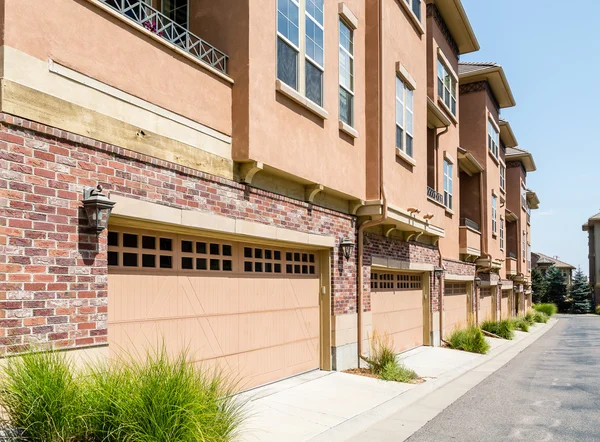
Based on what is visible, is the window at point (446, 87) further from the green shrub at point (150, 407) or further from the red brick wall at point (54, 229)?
the green shrub at point (150, 407)

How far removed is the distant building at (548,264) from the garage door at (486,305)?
62.0 m

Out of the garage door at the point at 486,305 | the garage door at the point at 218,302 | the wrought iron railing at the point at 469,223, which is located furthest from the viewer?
the garage door at the point at 486,305

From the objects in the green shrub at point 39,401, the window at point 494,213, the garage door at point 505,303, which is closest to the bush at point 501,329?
the window at point 494,213

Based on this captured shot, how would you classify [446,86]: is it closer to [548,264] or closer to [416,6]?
[416,6]

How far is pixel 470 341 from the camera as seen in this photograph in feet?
56.9

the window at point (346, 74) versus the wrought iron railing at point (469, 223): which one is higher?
the window at point (346, 74)

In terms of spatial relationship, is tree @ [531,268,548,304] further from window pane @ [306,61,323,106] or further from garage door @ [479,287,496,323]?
window pane @ [306,61,323,106]

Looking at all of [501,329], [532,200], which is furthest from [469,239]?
[532,200]

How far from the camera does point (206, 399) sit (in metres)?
5.62

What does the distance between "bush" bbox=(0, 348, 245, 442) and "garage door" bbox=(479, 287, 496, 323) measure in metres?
22.8

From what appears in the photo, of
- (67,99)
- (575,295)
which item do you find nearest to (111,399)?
(67,99)

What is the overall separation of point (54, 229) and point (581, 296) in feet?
224

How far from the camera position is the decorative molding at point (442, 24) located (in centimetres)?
1833

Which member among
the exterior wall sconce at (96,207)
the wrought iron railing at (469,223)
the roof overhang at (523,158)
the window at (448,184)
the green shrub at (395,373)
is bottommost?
the green shrub at (395,373)
